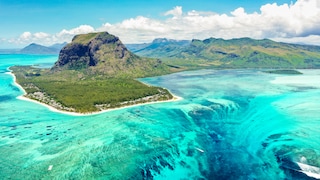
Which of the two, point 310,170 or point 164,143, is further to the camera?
point 164,143

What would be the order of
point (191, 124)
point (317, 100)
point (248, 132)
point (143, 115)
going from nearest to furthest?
point (248, 132)
point (191, 124)
point (143, 115)
point (317, 100)

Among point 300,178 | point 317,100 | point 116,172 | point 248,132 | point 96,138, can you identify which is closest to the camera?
point 300,178

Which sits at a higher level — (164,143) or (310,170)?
(310,170)

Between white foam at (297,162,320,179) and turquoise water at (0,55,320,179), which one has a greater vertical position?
white foam at (297,162,320,179)

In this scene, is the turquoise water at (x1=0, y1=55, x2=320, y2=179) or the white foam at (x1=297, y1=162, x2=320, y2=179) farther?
the turquoise water at (x1=0, y1=55, x2=320, y2=179)

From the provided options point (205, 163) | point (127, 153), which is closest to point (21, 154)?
point (127, 153)

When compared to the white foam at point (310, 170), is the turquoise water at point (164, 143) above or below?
below

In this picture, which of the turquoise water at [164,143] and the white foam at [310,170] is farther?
the turquoise water at [164,143]

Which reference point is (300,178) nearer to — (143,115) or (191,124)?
(191,124)
